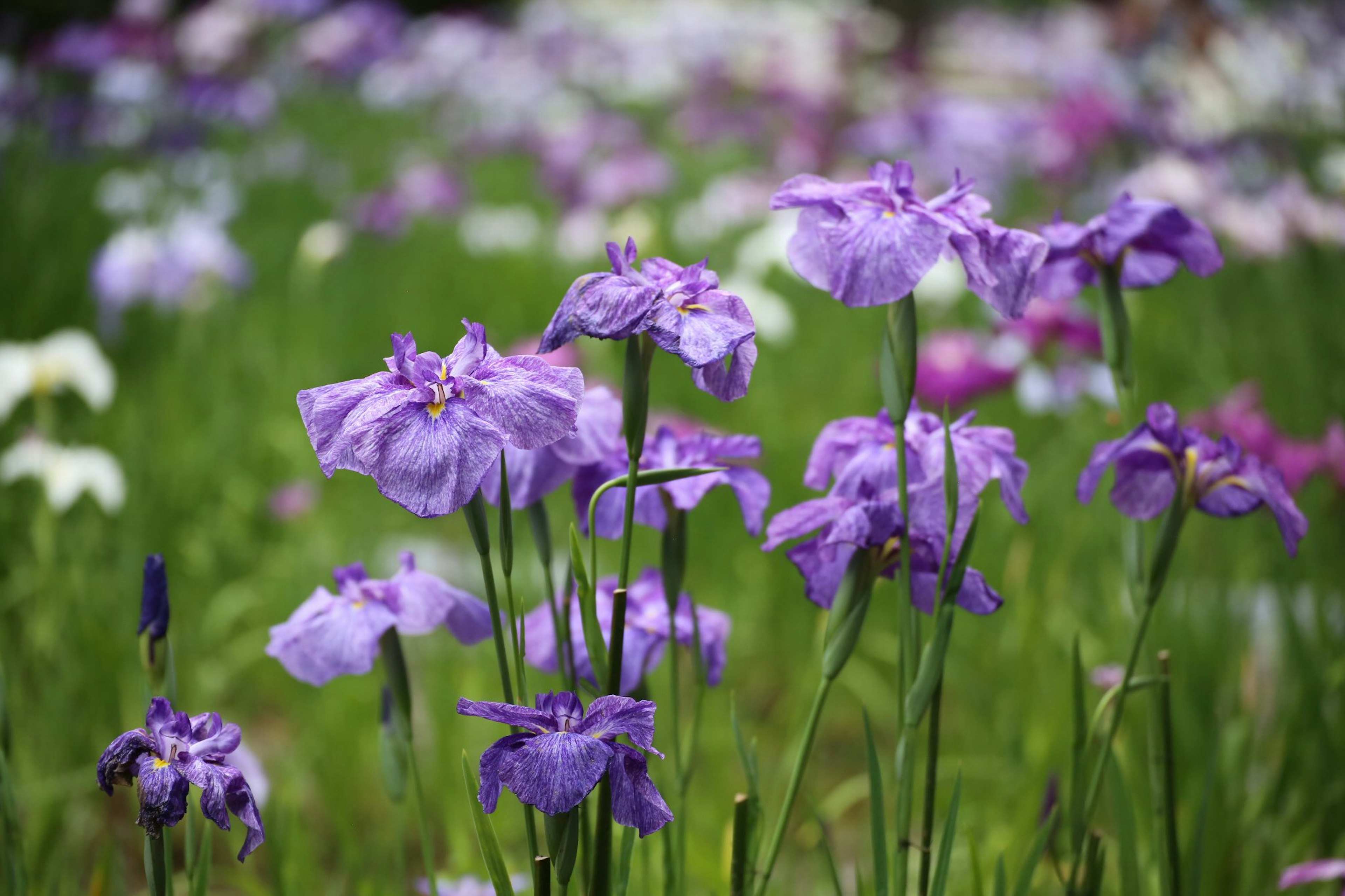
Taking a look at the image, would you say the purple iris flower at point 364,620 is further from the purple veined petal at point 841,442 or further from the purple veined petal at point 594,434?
the purple veined petal at point 841,442

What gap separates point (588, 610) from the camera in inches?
27.5

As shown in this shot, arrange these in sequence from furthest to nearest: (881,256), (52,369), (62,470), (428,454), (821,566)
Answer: (52,369)
(62,470)
(821,566)
(881,256)
(428,454)

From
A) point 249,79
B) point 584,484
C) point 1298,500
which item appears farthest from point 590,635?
point 249,79

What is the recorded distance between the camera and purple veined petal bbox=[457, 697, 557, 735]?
65 centimetres

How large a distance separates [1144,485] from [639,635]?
0.49m

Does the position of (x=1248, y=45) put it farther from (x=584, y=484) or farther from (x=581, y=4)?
(x=581, y=4)

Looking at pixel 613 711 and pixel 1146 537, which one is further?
pixel 1146 537

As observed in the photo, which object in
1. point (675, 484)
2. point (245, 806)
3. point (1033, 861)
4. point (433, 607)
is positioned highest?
point (675, 484)

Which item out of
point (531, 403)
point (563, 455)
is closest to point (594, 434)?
point (563, 455)

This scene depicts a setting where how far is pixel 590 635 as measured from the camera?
712 mm

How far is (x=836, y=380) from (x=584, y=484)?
2.52 m

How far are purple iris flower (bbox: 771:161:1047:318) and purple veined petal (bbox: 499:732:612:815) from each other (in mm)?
362

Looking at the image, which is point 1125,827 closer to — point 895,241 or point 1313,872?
point 1313,872

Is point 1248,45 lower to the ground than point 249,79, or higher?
lower
